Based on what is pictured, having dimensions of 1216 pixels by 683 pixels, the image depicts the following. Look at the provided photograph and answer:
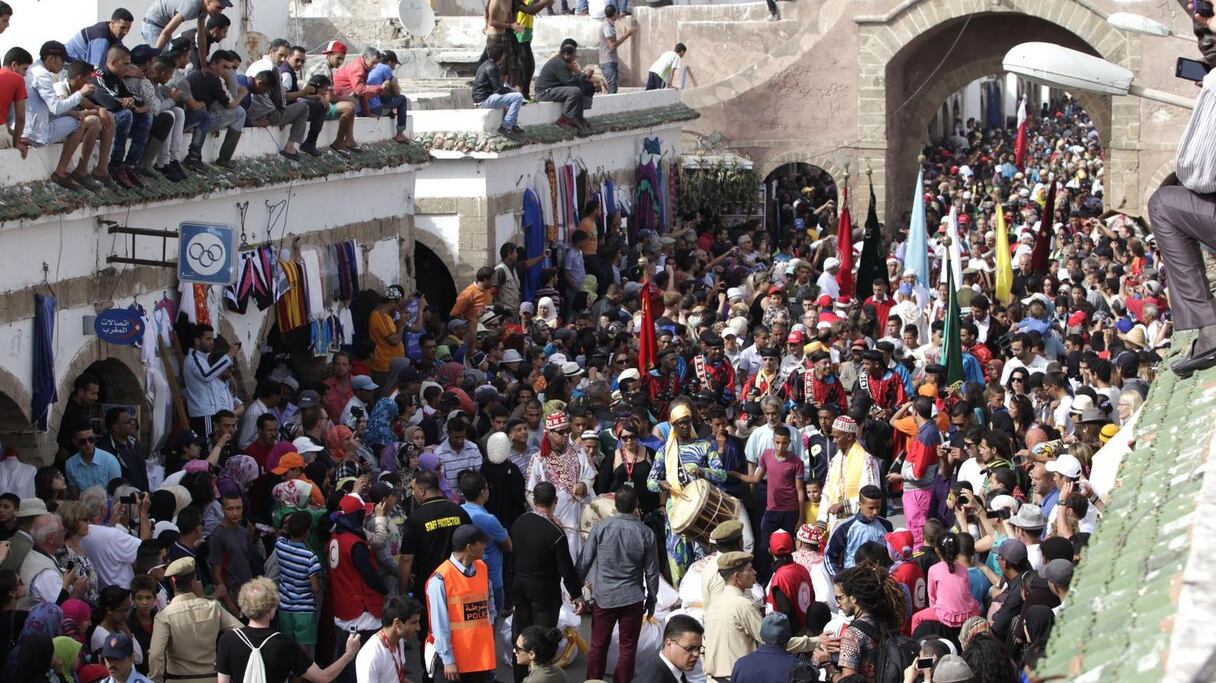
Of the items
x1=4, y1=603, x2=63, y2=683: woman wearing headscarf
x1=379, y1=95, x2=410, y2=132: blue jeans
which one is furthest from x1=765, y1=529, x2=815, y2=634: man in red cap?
x1=379, y1=95, x2=410, y2=132: blue jeans

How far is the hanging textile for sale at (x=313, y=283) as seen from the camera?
50.8ft

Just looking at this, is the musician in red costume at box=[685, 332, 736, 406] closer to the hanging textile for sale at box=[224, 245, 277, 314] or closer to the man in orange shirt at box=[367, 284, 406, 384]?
the man in orange shirt at box=[367, 284, 406, 384]

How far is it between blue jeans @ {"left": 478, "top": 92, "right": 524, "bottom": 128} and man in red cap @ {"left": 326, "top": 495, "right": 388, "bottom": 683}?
1020cm

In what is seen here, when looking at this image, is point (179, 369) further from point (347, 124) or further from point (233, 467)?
point (347, 124)

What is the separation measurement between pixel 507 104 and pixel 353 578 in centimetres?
1058

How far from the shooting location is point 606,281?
2125 cm

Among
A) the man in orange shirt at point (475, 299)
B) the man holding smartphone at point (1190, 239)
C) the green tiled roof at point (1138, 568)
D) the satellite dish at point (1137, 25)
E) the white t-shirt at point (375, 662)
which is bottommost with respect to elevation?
the white t-shirt at point (375, 662)

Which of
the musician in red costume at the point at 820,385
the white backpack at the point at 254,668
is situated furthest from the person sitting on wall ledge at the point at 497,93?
the white backpack at the point at 254,668

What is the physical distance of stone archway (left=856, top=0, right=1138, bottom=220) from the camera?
3044cm

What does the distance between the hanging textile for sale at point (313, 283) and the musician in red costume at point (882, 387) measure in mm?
4600

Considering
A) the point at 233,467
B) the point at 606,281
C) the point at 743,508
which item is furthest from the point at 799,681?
the point at 606,281

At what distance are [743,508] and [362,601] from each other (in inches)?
109

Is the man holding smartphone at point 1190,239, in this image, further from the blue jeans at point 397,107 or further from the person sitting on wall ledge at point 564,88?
the person sitting on wall ledge at point 564,88

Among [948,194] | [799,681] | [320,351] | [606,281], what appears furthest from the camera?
[948,194]
